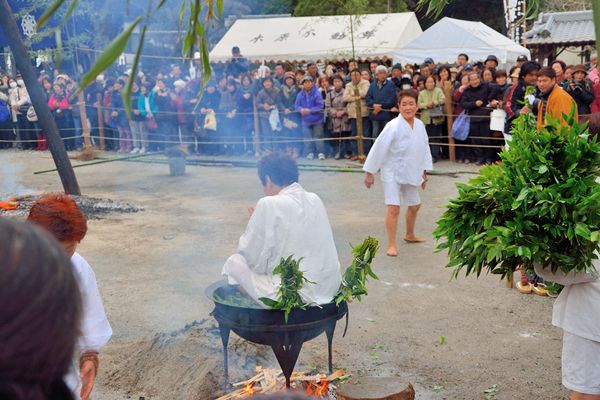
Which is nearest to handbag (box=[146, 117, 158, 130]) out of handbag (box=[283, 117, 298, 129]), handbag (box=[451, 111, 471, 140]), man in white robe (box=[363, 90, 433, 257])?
handbag (box=[283, 117, 298, 129])

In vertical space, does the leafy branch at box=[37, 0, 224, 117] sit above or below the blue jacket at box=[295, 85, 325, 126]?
above

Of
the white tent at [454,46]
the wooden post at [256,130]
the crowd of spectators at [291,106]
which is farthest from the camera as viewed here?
the white tent at [454,46]

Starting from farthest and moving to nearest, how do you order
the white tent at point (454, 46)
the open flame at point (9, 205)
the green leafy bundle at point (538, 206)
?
1. the white tent at point (454, 46)
2. the open flame at point (9, 205)
3. the green leafy bundle at point (538, 206)

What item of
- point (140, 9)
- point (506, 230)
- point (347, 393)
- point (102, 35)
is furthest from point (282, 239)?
point (102, 35)

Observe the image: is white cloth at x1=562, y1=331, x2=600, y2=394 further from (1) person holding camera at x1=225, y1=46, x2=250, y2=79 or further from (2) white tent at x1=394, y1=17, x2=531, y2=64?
(2) white tent at x1=394, y1=17, x2=531, y2=64

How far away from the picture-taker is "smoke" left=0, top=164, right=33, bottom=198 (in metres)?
12.1

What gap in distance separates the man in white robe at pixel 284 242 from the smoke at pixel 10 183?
Answer: 327 inches

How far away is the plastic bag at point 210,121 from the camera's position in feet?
49.6

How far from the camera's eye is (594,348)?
3.70 meters

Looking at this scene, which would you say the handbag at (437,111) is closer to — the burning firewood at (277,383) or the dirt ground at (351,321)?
the dirt ground at (351,321)

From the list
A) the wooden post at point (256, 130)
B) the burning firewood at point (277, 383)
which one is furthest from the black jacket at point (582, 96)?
the burning firewood at point (277, 383)

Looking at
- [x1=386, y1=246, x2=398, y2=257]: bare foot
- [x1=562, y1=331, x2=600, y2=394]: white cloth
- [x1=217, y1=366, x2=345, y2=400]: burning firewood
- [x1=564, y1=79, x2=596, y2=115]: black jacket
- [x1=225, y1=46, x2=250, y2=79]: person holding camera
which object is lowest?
[x1=217, y1=366, x2=345, y2=400]: burning firewood

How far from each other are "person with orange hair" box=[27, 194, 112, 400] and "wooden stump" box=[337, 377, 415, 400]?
1438mm

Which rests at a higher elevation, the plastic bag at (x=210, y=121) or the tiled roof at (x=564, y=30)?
the tiled roof at (x=564, y=30)
